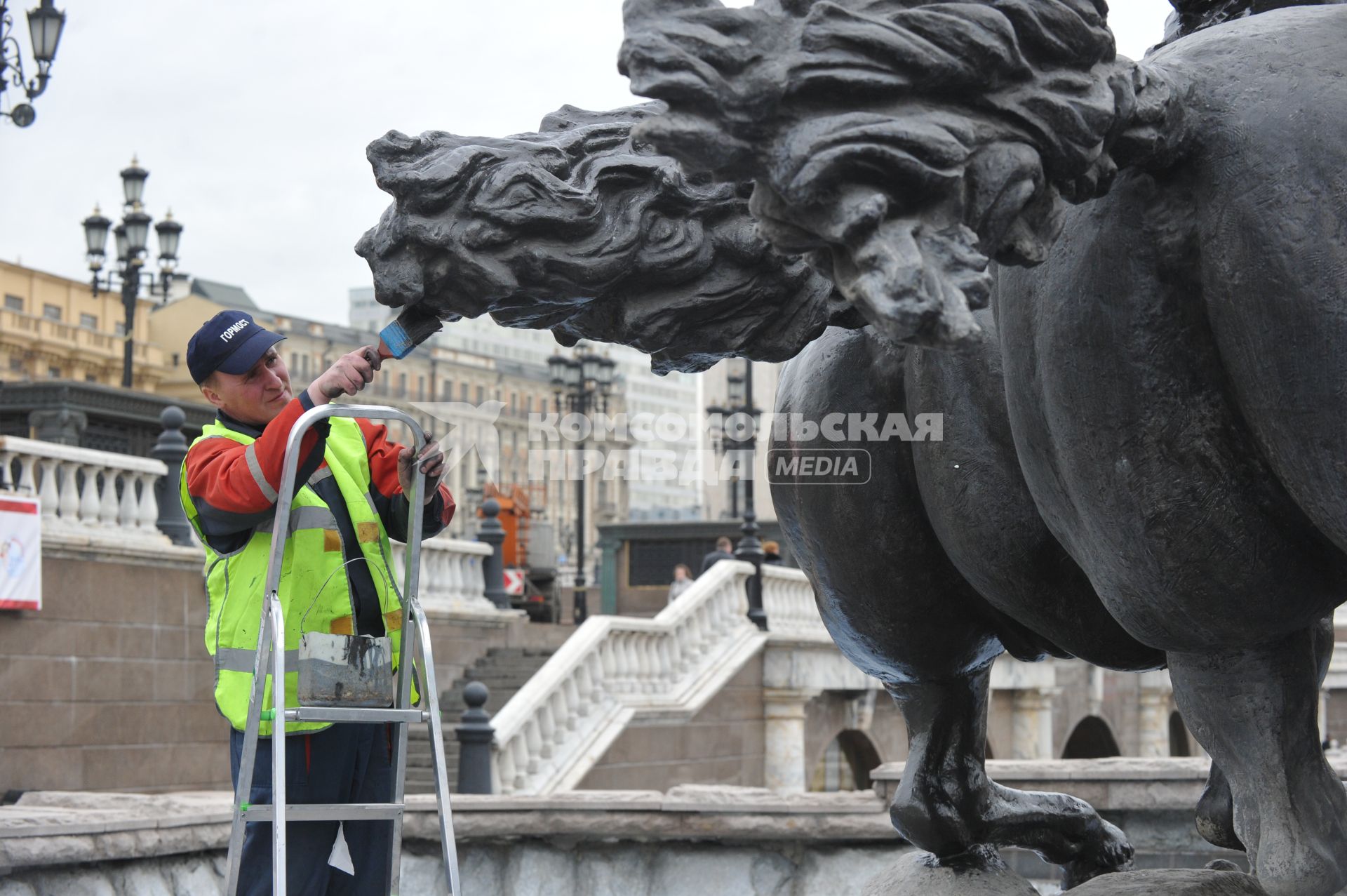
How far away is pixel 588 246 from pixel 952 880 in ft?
4.48

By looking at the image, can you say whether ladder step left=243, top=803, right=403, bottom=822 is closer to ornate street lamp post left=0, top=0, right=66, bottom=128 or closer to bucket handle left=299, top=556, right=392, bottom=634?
bucket handle left=299, top=556, right=392, bottom=634

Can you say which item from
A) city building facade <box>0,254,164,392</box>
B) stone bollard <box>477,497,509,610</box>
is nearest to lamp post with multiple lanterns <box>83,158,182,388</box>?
stone bollard <box>477,497,509,610</box>

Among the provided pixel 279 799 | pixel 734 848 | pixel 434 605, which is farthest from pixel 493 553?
pixel 279 799

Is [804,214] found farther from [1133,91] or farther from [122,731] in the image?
[122,731]

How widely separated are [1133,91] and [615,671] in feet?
45.0

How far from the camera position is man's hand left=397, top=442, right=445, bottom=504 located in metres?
3.22

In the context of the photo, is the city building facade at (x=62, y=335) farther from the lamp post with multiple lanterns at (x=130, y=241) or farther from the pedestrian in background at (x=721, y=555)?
the pedestrian in background at (x=721, y=555)

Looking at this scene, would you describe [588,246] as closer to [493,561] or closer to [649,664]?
[649,664]

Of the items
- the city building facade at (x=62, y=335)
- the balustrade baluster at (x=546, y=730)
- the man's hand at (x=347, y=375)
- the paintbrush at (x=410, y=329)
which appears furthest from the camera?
the city building facade at (x=62, y=335)

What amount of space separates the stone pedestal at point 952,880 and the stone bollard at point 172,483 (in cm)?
1080

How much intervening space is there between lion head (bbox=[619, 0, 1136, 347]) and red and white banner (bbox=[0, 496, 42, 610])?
34.3ft

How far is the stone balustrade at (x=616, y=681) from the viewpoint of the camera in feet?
43.7

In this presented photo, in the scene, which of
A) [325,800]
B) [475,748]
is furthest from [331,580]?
[475,748]

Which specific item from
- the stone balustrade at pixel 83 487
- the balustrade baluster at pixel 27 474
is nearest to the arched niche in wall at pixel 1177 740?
the stone balustrade at pixel 83 487
